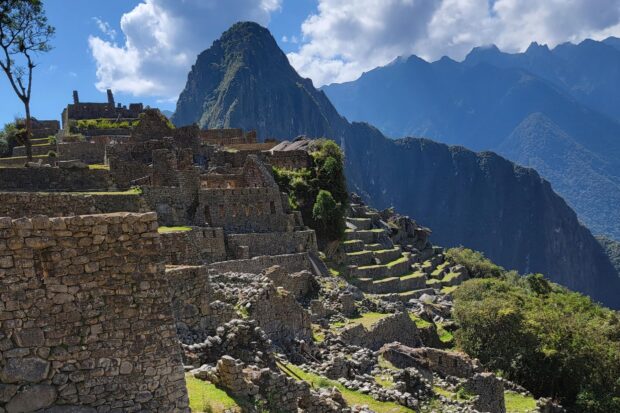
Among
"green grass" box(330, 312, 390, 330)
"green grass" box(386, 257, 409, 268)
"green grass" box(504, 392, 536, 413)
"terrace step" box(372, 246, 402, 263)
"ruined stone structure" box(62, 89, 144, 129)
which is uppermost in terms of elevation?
"ruined stone structure" box(62, 89, 144, 129)

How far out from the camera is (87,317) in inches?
226

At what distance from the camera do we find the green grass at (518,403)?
20.2 metres

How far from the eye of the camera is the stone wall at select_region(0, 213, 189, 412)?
17.8 ft

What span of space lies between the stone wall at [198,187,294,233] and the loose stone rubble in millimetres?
74

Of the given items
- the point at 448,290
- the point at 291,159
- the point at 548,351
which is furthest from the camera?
the point at 448,290

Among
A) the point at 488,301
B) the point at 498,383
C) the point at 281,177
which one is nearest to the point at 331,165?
the point at 281,177

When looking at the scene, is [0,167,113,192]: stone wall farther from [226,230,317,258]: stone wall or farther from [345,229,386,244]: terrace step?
[345,229,386,244]: terrace step

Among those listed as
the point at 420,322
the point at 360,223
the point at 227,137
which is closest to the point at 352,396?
the point at 420,322

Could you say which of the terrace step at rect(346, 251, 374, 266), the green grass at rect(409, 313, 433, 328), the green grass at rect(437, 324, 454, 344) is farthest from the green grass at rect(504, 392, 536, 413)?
the terrace step at rect(346, 251, 374, 266)

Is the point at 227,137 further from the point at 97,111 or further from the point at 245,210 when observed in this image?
the point at 245,210

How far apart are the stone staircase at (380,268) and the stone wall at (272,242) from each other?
621cm

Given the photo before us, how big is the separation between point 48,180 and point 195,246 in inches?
218

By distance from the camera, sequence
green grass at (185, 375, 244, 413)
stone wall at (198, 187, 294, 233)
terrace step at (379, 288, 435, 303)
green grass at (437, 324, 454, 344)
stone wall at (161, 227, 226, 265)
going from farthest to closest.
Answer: terrace step at (379, 288, 435, 303) < green grass at (437, 324, 454, 344) < stone wall at (198, 187, 294, 233) < stone wall at (161, 227, 226, 265) < green grass at (185, 375, 244, 413)

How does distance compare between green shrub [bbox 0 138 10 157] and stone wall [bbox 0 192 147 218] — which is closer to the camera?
stone wall [bbox 0 192 147 218]
